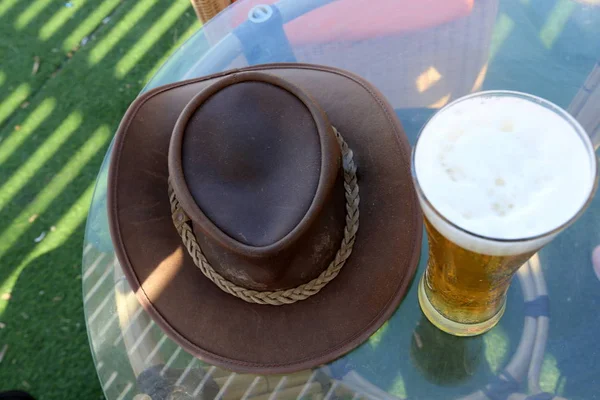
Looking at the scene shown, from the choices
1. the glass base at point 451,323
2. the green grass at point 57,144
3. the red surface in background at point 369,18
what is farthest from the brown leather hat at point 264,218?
the green grass at point 57,144

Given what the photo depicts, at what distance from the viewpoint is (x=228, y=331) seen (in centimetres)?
104

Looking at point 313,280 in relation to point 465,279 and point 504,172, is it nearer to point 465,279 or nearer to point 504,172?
point 465,279

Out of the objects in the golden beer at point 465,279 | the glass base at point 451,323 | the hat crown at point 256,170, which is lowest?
the glass base at point 451,323

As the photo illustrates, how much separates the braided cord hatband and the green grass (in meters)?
0.99

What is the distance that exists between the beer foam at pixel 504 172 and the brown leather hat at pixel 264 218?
9.5 inches

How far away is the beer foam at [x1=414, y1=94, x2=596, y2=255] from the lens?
67cm

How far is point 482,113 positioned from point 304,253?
392 millimetres

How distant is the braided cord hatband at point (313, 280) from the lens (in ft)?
3.36

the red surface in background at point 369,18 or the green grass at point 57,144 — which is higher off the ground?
the red surface in background at point 369,18

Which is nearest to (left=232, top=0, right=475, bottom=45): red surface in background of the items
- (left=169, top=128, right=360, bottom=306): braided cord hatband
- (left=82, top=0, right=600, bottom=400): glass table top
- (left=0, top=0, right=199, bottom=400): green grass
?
(left=82, top=0, right=600, bottom=400): glass table top

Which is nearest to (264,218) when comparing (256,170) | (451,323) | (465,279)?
(256,170)

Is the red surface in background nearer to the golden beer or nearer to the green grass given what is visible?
the golden beer

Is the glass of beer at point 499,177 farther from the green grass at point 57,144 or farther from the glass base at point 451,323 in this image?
the green grass at point 57,144

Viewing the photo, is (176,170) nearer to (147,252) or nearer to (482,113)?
(147,252)
